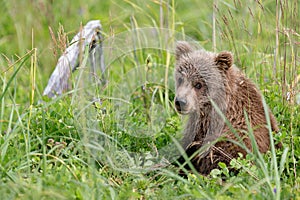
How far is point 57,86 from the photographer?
19.4 ft

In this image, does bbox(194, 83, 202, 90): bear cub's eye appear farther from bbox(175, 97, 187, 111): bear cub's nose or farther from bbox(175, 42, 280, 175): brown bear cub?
bbox(175, 97, 187, 111): bear cub's nose

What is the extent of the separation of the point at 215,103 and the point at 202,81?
0.68 ft

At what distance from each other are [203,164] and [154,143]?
47 cm

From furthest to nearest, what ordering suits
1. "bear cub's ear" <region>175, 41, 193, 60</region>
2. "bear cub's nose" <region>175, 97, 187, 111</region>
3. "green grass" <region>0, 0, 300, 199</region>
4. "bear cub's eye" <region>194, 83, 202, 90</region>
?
1. "bear cub's ear" <region>175, 41, 193, 60</region>
2. "bear cub's eye" <region>194, 83, 202, 90</region>
3. "bear cub's nose" <region>175, 97, 187, 111</region>
4. "green grass" <region>0, 0, 300, 199</region>

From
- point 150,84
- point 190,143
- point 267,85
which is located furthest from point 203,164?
point 150,84

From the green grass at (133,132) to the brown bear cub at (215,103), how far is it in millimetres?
225

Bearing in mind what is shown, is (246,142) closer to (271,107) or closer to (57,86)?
(271,107)

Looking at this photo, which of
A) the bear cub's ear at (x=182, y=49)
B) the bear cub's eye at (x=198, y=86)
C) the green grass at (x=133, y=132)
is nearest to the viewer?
the green grass at (x=133, y=132)

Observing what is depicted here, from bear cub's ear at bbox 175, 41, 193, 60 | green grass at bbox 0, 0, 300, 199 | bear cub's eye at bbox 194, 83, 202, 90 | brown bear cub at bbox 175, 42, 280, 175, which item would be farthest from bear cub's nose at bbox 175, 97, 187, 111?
bear cub's ear at bbox 175, 41, 193, 60

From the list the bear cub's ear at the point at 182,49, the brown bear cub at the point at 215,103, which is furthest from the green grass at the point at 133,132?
the bear cub's ear at the point at 182,49

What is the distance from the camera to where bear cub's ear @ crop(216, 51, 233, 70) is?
4605 millimetres

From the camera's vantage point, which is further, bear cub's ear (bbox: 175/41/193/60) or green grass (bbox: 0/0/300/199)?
bear cub's ear (bbox: 175/41/193/60)

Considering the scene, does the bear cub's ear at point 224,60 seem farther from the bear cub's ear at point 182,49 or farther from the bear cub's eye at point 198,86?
the bear cub's ear at point 182,49

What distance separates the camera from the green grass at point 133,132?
11.8ft
